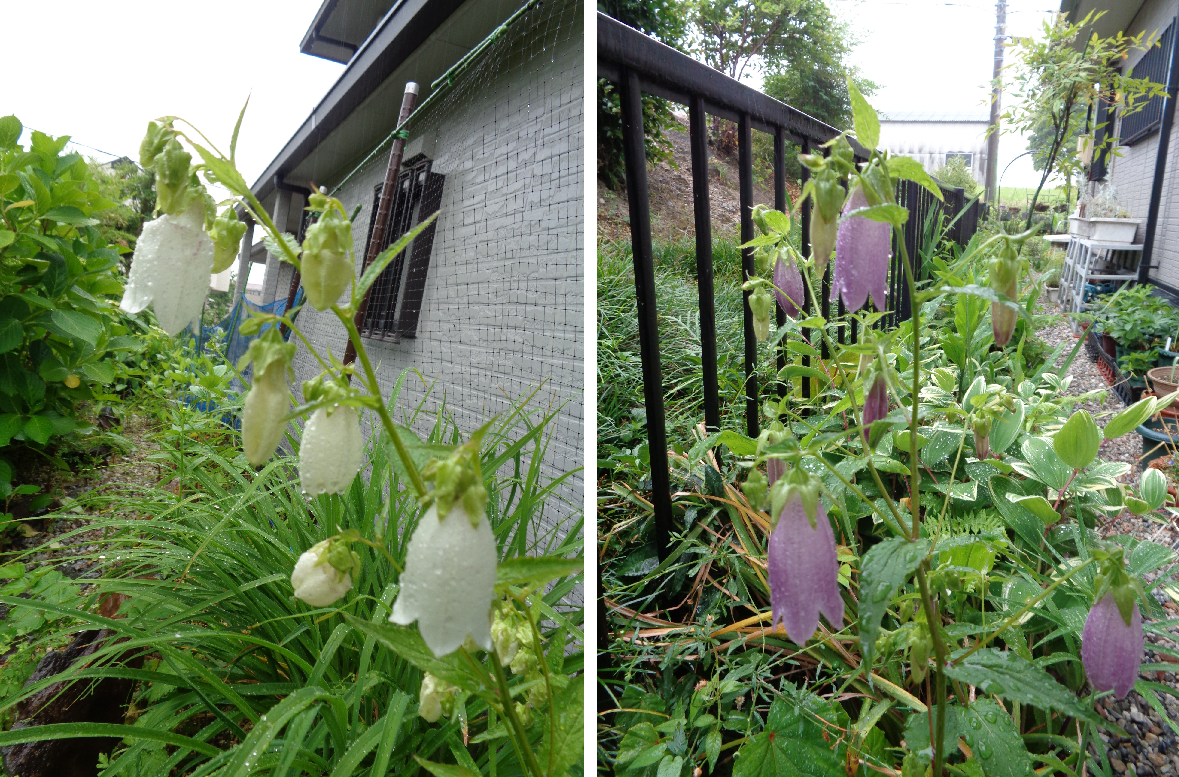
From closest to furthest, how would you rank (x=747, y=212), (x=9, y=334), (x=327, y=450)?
1. (x=327, y=450)
2. (x=747, y=212)
3. (x=9, y=334)

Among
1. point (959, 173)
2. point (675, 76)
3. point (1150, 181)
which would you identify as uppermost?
point (959, 173)

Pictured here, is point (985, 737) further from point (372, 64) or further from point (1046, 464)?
point (372, 64)

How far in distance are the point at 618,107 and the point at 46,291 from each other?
2.60m

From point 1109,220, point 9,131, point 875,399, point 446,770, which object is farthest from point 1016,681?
point 1109,220

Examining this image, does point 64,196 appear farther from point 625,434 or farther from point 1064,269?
point 1064,269

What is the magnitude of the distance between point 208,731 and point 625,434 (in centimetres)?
114

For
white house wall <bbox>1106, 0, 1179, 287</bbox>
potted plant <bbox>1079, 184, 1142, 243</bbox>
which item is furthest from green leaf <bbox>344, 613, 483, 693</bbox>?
potted plant <bbox>1079, 184, 1142, 243</bbox>

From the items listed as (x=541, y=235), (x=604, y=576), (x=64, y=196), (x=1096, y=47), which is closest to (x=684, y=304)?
(x=541, y=235)

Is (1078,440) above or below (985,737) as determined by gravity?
above

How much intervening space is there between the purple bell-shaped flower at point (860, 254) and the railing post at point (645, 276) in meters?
0.48

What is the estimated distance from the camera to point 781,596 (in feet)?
1.85

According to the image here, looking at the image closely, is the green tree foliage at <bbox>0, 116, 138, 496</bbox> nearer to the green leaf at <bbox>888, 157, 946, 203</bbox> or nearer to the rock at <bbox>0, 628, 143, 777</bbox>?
the rock at <bbox>0, 628, 143, 777</bbox>

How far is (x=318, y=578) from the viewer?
0.54 metres

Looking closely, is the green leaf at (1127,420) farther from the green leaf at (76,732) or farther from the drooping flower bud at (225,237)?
the green leaf at (76,732)
